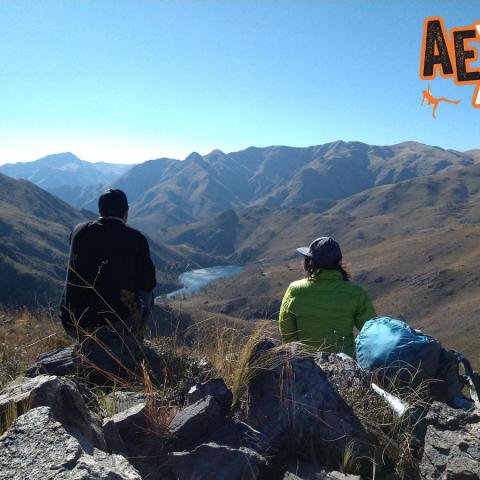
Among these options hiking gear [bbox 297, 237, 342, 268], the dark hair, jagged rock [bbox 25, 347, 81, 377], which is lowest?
jagged rock [bbox 25, 347, 81, 377]

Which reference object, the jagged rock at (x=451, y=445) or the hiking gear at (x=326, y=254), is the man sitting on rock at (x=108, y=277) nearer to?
the hiking gear at (x=326, y=254)

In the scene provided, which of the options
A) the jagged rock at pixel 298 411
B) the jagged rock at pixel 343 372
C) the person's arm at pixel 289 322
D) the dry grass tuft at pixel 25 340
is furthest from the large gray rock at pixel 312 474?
the person's arm at pixel 289 322

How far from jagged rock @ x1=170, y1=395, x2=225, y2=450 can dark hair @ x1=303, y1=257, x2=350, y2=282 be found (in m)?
2.85

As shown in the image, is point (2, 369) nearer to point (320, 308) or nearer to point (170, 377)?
point (170, 377)

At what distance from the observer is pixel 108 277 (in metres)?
5.64

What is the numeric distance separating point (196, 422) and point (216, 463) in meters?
0.46

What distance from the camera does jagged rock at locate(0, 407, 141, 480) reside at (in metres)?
2.27

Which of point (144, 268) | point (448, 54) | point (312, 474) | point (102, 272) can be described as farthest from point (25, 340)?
point (448, 54)

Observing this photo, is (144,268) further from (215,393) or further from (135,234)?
(215,393)

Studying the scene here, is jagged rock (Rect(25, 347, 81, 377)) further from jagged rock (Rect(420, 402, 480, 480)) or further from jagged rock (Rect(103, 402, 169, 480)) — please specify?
jagged rock (Rect(420, 402, 480, 480))

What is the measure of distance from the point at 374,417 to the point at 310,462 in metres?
0.76

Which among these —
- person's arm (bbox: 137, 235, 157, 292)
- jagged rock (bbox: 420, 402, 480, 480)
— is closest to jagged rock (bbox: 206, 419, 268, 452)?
jagged rock (bbox: 420, 402, 480, 480)

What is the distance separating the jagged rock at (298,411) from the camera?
3.42 meters

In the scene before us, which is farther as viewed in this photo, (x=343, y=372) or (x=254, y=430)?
(x=343, y=372)
